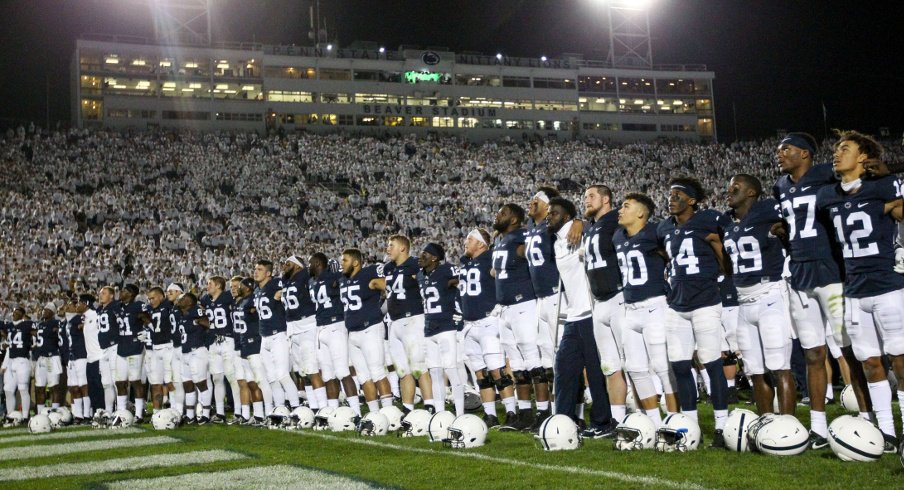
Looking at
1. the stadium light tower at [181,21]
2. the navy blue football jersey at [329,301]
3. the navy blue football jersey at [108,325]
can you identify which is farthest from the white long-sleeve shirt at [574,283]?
the stadium light tower at [181,21]

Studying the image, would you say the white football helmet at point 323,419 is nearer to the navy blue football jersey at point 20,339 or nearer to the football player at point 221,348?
the football player at point 221,348

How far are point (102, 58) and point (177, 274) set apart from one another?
30332 millimetres

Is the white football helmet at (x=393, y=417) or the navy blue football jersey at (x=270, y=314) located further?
the navy blue football jersey at (x=270, y=314)

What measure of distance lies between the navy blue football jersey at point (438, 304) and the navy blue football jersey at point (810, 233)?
4.40 metres

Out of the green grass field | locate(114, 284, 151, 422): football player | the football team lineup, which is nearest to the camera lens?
the green grass field

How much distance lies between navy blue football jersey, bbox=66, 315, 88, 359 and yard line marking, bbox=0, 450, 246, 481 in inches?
280

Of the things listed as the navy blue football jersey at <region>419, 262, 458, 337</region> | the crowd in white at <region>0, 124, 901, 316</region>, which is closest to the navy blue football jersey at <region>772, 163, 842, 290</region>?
the navy blue football jersey at <region>419, 262, 458, 337</region>

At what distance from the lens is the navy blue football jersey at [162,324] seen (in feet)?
46.5

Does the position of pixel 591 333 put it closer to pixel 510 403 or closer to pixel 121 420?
pixel 510 403

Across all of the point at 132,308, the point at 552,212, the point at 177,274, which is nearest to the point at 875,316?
the point at 552,212

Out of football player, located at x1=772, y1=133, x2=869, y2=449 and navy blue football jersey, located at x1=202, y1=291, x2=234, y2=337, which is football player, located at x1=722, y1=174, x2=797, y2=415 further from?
navy blue football jersey, located at x1=202, y1=291, x2=234, y2=337

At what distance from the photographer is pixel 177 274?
2772 centimetres

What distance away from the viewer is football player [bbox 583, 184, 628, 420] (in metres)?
7.58

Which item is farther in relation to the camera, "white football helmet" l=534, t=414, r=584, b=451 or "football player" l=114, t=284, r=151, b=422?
"football player" l=114, t=284, r=151, b=422
